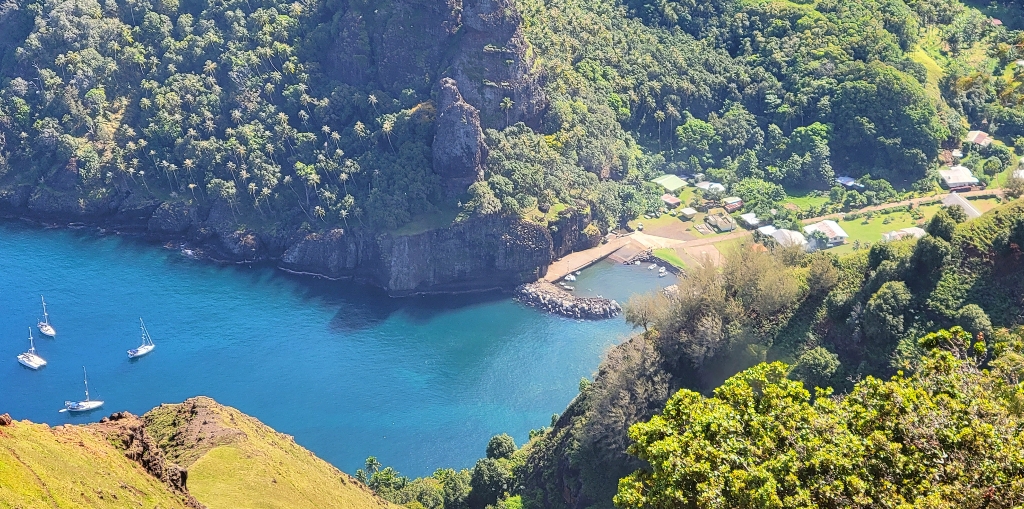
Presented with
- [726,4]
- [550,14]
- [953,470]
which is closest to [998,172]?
[726,4]

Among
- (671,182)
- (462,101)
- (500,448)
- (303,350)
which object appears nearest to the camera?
(500,448)

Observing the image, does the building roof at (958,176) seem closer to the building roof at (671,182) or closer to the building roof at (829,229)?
the building roof at (829,229)

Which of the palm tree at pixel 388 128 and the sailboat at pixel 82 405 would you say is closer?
the sailboat at pixel 82 405

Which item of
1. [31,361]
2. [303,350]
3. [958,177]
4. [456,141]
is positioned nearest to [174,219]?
[31,361]

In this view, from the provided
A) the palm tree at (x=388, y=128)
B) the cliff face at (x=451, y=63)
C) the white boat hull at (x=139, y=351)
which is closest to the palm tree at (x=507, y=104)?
the cliff face at (x=451, y=63)

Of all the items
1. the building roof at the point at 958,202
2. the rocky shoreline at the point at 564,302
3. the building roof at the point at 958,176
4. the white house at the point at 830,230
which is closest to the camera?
→ the rocky shoreline at the point at 564,302

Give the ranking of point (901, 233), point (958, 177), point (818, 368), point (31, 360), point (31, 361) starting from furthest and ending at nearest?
point (958, 177)
point (901, 233)
point (31, 360)
point (31, 361)
point (818, 368)

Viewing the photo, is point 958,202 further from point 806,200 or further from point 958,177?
point 806,200
